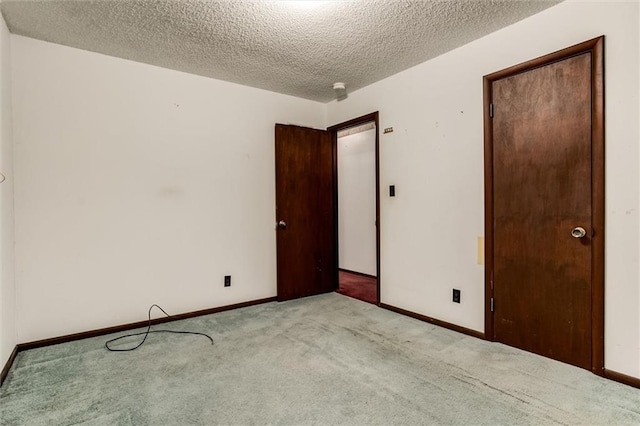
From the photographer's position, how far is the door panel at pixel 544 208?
222 cm

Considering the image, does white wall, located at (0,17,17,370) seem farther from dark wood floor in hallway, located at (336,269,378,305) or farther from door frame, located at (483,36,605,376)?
door frame, located at (483,36,605,376)

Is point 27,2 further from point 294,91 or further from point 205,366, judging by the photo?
point 205,366

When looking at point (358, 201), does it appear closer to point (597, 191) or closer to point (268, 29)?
point (268, 29)

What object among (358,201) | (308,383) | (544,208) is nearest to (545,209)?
(544,208)

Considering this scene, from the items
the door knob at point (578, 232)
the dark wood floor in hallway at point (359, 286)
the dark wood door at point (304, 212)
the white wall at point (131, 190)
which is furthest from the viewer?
the dark wood floor in hallway at point (359, 286)

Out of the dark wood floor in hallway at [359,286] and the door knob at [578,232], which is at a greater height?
the door knob at [578,232]

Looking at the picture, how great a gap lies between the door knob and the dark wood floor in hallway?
2051 mm

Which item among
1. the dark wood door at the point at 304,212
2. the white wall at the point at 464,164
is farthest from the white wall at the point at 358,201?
the white wall at the point at 464,164

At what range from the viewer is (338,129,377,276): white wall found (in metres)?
5.23

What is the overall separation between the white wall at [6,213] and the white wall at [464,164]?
3067 mm

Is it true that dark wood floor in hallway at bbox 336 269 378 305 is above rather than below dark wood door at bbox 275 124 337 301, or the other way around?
below

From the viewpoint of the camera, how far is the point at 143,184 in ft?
10.3

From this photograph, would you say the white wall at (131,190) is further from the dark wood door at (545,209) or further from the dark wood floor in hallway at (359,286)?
the dark wood door at (545,209)

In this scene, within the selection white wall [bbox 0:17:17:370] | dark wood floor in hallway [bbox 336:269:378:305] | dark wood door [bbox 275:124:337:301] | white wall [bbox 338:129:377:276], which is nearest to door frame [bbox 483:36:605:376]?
dark wood floor in hallway [bbox 336:269:378:305]
